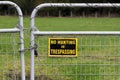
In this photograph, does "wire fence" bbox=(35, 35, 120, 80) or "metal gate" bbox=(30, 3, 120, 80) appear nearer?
"metal gate" bbox=(30, 3, 120, 80)

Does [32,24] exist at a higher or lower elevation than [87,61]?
higher

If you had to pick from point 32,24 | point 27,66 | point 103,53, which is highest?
point 32,24

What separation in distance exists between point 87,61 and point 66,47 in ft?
2.11

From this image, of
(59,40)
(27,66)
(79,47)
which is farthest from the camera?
(27,66)

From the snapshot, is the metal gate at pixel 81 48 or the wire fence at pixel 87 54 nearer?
the metal gate at pixel 81 48

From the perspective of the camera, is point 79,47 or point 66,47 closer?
point 66,47

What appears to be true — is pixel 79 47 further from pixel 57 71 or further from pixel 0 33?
pixel 0 33

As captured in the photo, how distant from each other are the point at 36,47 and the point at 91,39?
78 cm

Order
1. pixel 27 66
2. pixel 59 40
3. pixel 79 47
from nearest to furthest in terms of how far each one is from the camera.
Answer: pixel 59 40 < pixel 79 47 < pixel 27 66

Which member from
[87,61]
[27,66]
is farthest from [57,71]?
[27,66]

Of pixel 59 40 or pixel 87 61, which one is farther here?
pixel 87 61

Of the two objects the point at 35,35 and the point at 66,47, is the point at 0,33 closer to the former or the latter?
the point at 35,35

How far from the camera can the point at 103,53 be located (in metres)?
6.38

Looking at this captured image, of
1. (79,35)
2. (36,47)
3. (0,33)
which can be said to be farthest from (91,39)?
(0,33)
